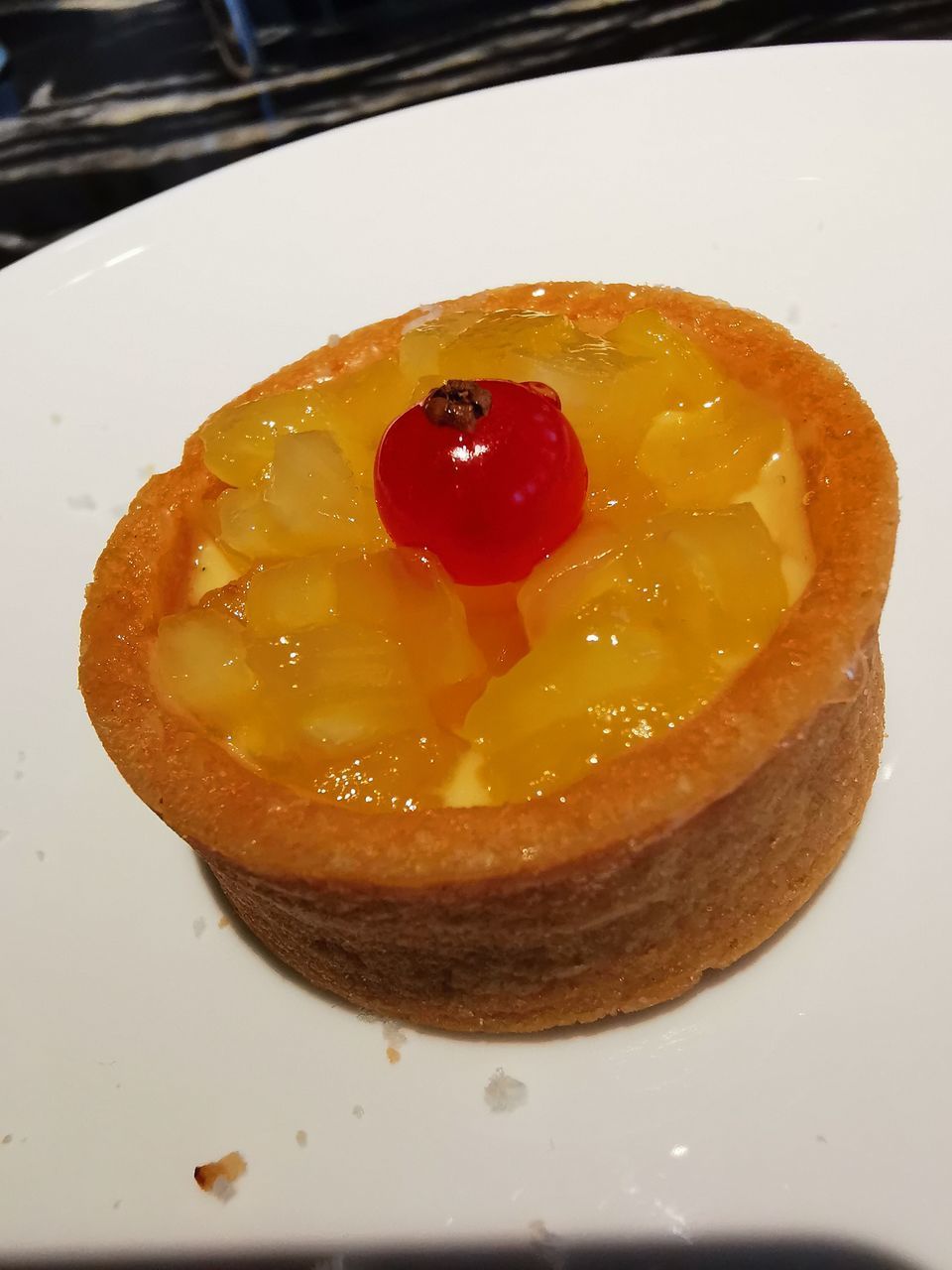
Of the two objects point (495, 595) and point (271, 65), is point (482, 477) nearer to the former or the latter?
point (495, 595)

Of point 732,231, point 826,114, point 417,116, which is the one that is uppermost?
point 417,116

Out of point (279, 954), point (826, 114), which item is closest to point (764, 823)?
point (279, 954)

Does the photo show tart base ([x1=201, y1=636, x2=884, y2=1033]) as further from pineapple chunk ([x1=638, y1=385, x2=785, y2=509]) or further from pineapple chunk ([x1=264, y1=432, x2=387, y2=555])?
pineapple chunk ([x1=264, y1=432, x2=387, y2=555])

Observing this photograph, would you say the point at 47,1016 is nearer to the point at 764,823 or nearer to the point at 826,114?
the point at 764,823

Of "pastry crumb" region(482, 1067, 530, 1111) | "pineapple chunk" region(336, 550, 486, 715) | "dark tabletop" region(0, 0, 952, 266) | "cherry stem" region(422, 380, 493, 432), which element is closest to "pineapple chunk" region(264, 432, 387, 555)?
"pineapple chunk" region(336, 550, 486, 715)

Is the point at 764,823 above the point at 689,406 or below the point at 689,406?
below

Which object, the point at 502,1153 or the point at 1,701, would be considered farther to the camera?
the point at 1,701

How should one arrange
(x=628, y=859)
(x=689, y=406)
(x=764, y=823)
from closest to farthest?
(x=628, y=859) < (x=764, y=823) < (x=689, y=406)
